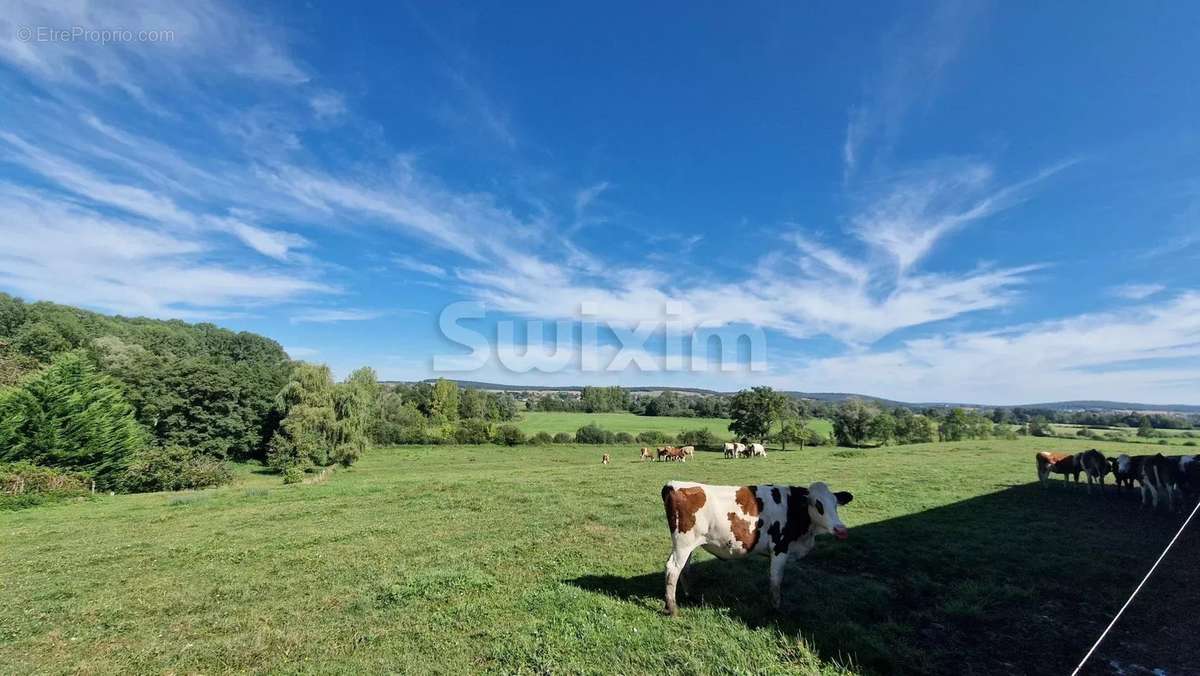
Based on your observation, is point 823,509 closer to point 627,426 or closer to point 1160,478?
point 1160,478

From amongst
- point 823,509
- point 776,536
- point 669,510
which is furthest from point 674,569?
point 823,509

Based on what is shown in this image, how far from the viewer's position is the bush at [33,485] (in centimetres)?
1830

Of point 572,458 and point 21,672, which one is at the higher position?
point 21,672

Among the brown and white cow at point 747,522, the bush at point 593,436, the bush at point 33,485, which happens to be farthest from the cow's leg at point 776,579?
the bush at point 593,436

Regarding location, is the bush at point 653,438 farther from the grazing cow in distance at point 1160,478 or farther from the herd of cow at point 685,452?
the grazing cow in distance at point 1160,478

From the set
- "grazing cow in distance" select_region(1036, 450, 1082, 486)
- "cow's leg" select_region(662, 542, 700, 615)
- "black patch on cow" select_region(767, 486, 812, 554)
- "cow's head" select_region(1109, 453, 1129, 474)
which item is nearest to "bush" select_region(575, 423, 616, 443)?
"grazing cow in distance" select_region(1036, 450, 1082, 486)

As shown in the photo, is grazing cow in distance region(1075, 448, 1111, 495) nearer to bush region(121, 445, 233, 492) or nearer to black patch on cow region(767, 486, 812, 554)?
black patch on cow region(767, 486, 812, 554)

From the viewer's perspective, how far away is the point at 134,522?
14.4m

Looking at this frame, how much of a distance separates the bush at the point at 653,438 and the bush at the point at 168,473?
4393 cm

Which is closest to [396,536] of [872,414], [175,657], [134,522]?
[175,657]

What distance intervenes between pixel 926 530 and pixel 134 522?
76.8 feet

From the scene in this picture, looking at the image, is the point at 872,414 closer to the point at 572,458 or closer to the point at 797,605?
the point at 572,458

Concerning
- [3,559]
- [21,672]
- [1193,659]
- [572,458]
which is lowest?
[572,458]

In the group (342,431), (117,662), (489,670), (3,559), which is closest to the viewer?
(489,670)
